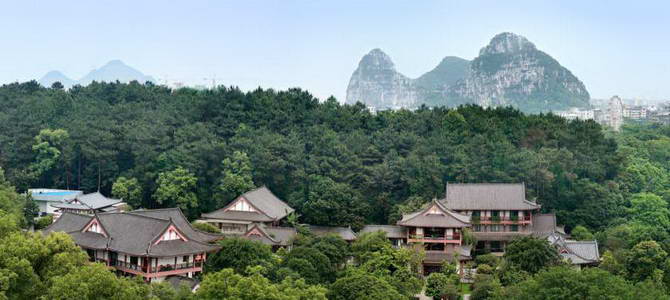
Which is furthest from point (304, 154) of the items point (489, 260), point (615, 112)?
point (615, 112)

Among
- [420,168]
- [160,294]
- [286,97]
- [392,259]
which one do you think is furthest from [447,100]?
[160,294]

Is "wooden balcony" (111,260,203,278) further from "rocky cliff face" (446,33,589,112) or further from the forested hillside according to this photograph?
"rocky cliff face" (446,33,589,112)

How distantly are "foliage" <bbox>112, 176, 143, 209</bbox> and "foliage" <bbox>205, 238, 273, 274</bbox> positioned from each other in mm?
14763

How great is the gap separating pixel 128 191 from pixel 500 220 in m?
21.1

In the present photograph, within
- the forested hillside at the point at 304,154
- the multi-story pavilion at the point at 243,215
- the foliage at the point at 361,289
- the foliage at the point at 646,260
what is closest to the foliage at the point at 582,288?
the foliage at the point at 646,260

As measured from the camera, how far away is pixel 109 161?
1665 inches

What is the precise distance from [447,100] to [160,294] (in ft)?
409

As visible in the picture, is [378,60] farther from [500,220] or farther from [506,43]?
[500,220]

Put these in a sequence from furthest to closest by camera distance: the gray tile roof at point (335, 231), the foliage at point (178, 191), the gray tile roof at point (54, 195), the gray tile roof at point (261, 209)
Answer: the gray tile roof at point (54, 195) → the foliage at point (178, 191) → the gray tile roof at point (261, 209) → the gray tile roof at point (335, 231)

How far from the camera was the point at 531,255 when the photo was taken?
26.8 meters

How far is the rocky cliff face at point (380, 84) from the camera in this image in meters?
160

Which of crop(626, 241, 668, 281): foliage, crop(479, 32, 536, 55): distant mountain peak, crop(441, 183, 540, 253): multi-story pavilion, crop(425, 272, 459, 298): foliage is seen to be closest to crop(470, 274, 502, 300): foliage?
crop(425, 272, 459, 298): foliage

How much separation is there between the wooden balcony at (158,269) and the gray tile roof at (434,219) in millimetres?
10824

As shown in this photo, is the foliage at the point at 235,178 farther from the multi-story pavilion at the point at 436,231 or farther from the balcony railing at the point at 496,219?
the balcony railing at the point at 496,219
